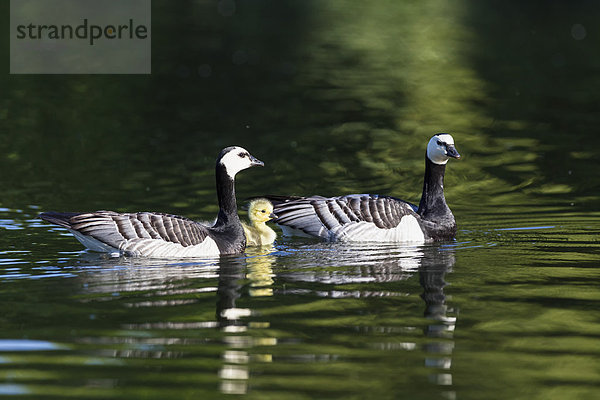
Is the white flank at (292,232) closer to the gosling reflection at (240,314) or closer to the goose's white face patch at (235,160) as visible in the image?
the gosling reflection at (240,314)

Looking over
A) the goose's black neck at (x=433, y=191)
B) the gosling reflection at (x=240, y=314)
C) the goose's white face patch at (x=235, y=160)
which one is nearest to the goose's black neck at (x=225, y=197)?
the goose's white face patch at (x=235, y=160)

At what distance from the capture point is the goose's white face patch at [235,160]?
639 inches

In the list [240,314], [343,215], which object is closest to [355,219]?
[343,215]

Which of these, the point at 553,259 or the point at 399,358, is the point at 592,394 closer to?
the point at 399,358

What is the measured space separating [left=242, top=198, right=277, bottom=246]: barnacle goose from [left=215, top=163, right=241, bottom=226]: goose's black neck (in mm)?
836

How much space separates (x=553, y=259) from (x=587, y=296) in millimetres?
2503

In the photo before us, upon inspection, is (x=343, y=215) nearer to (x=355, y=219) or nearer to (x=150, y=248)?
(x=355, y=219)

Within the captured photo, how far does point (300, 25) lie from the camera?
2404 inches

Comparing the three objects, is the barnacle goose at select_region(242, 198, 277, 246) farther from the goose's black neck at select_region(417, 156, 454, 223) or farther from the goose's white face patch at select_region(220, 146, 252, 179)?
the goose's black neck at select_region(417, 156, 454, 223)

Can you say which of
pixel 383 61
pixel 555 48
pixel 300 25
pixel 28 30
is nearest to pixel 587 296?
→ pixel 383 61

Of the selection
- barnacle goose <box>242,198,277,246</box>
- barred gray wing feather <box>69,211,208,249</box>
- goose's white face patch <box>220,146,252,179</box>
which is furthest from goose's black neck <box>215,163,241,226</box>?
barred gray wing feather <box>69,211,208,249</box>

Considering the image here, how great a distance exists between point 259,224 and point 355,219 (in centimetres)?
157

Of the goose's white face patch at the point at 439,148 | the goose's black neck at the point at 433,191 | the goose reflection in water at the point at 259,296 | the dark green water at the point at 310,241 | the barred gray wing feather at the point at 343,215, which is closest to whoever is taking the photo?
the dark green water at the point at 310,241

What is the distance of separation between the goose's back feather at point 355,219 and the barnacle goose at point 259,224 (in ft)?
1.03
